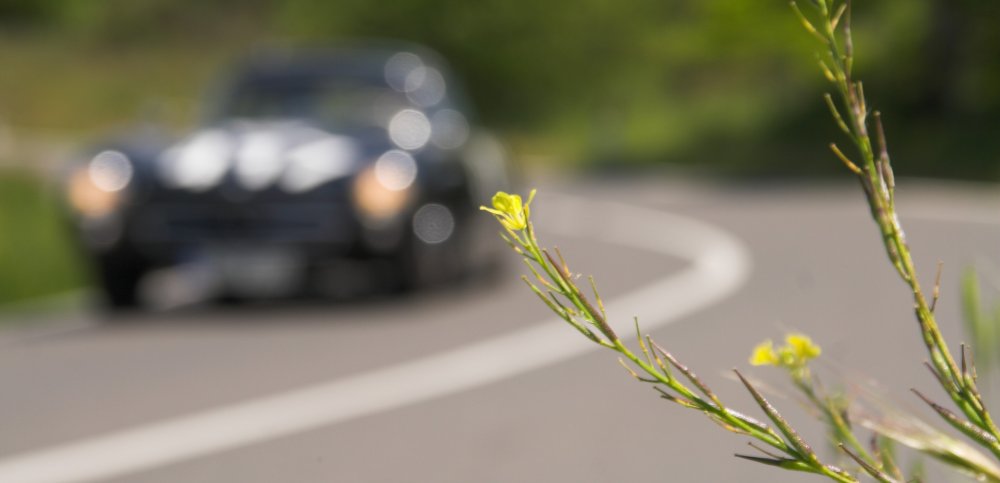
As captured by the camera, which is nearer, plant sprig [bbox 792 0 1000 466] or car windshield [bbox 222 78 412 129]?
plant sprig [bbox 792 0 1000 466]

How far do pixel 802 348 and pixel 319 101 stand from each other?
8.31 m

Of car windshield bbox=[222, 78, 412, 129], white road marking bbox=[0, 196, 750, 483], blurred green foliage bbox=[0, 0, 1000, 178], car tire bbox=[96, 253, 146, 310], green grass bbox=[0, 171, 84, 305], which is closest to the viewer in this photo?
white road marking bbox=[0, 196, 750, 483]

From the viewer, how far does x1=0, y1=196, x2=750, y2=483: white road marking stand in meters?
5.81

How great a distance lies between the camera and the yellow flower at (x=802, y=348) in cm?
183

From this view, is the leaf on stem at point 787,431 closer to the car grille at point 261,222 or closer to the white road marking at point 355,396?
the white road marking at point 355,396

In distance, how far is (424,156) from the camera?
930 centimetres

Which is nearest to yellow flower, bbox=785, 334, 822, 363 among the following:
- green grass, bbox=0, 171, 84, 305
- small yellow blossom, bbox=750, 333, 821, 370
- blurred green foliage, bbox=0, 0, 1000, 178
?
small yellow blossom, bbox=750, 333, 821, 370

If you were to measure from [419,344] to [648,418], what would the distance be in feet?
7.15

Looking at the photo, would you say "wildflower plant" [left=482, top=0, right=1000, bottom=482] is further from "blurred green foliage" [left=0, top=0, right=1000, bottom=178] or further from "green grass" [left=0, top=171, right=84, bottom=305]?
"green grass" [left=0, top=171, right=84, bottom=305]

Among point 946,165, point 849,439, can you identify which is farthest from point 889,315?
point 946,165

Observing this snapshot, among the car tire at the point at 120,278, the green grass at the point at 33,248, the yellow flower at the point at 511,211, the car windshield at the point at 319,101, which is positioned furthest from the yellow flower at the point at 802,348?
the green grass at the point at 33,248

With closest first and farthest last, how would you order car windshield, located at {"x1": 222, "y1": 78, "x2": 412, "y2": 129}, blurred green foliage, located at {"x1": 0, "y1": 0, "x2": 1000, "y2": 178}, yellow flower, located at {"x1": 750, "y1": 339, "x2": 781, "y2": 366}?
yellow flower, located at {"x1": 750, "y1": 339, "x2": 781, "y2": 366}
car windshield, located at {"x1": 222, "y1": 78, "x2": 412, "y2": 129}
blurred green foliage, located at {"x1": 0, "y1": 0, "x2": 1000, "y2": 178}

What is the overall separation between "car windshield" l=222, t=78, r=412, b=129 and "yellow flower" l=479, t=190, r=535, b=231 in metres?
8.24

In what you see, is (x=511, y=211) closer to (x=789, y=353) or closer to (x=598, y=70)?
(x=789, y=353)
